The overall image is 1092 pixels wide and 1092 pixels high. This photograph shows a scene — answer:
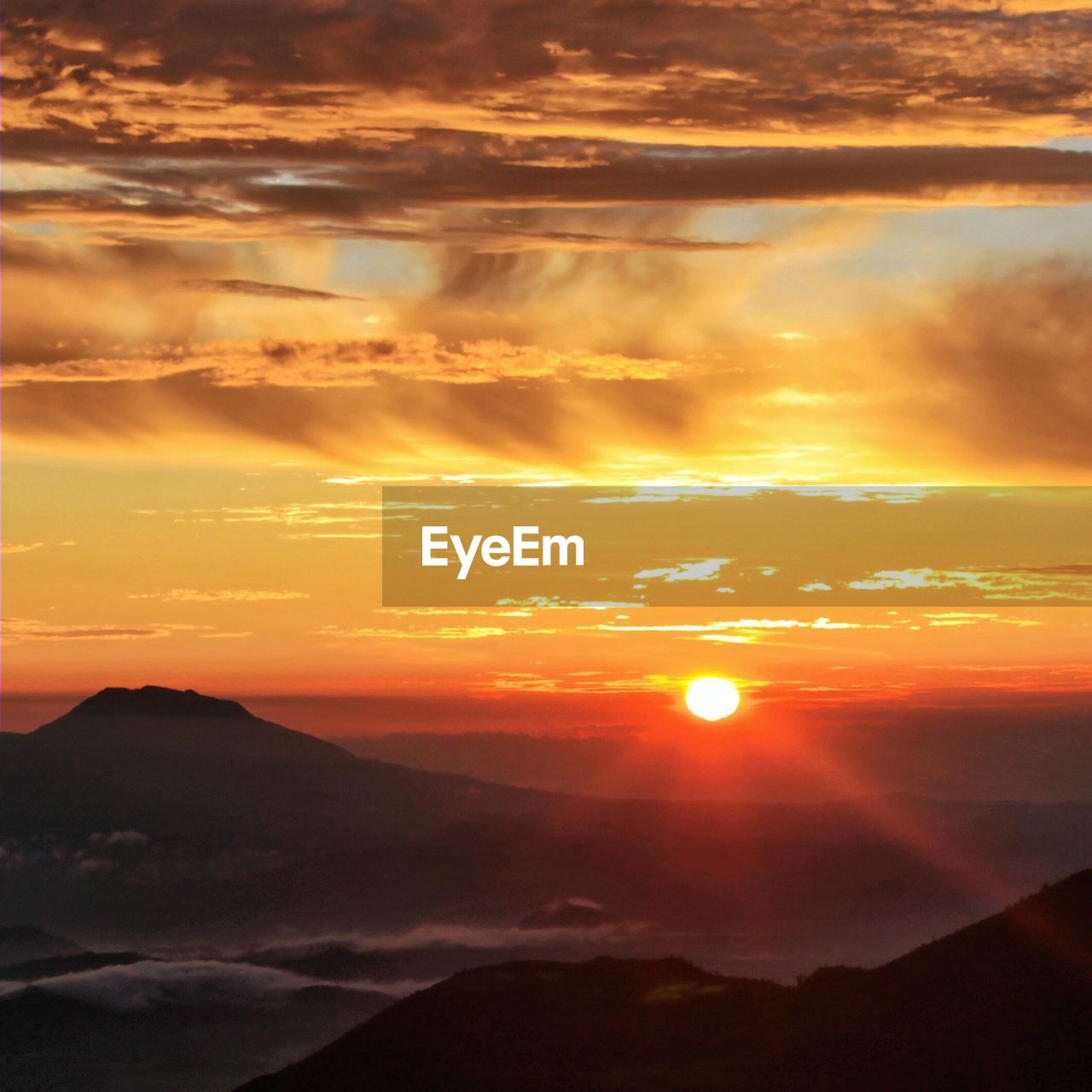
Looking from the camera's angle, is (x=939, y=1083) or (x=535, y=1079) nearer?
(x=939, y=1083)

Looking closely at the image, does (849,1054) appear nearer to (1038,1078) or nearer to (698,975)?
(1038,1078)

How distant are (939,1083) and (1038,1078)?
586cm

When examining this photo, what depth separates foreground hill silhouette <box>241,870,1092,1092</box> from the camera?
96188 mm

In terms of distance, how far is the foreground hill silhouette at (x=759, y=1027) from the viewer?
96.2 metres

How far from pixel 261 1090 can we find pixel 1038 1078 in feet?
210

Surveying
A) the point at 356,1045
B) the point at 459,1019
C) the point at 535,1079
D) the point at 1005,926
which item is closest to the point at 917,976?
the point at 1005,926

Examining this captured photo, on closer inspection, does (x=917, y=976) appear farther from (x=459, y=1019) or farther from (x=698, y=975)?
(x=459, y=1019)

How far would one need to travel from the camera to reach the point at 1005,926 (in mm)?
110812

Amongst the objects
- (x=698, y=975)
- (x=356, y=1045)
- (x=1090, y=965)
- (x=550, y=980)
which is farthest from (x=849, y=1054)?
(x=356, y=1045)

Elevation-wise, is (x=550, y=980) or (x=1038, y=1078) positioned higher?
(x=550, y=980)

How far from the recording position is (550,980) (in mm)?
133000

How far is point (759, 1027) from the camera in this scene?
11144 cm

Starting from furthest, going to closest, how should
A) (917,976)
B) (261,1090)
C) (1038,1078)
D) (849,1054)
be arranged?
1. (261,1090)
2. (917,976)
3. (849,1054)
4. (1038,1078)

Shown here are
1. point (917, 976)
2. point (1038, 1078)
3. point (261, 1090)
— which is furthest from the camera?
point (261, 1090)
